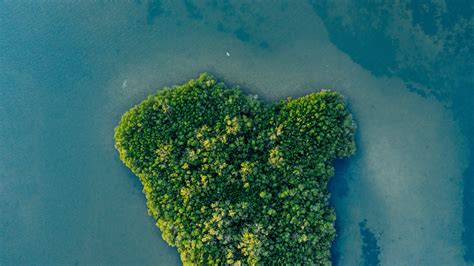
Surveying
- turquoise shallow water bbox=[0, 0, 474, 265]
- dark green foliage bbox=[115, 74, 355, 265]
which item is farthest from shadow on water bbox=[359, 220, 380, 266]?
dark green foliage bbox=[115, 74, 355, 265]

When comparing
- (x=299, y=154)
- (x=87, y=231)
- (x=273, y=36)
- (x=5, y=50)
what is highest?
(x=273, y=36)

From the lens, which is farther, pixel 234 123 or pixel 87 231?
pixel 87 231

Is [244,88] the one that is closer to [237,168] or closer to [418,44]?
[237,168]

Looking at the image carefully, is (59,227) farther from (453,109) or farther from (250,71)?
(453,109)

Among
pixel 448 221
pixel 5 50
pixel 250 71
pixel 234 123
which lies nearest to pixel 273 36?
pixel 250 71

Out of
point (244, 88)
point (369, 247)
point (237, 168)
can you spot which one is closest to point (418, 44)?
point (244, 88)

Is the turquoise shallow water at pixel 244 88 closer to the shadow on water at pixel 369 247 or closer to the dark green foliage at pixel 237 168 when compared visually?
the shadow on water at pixel 369 247
